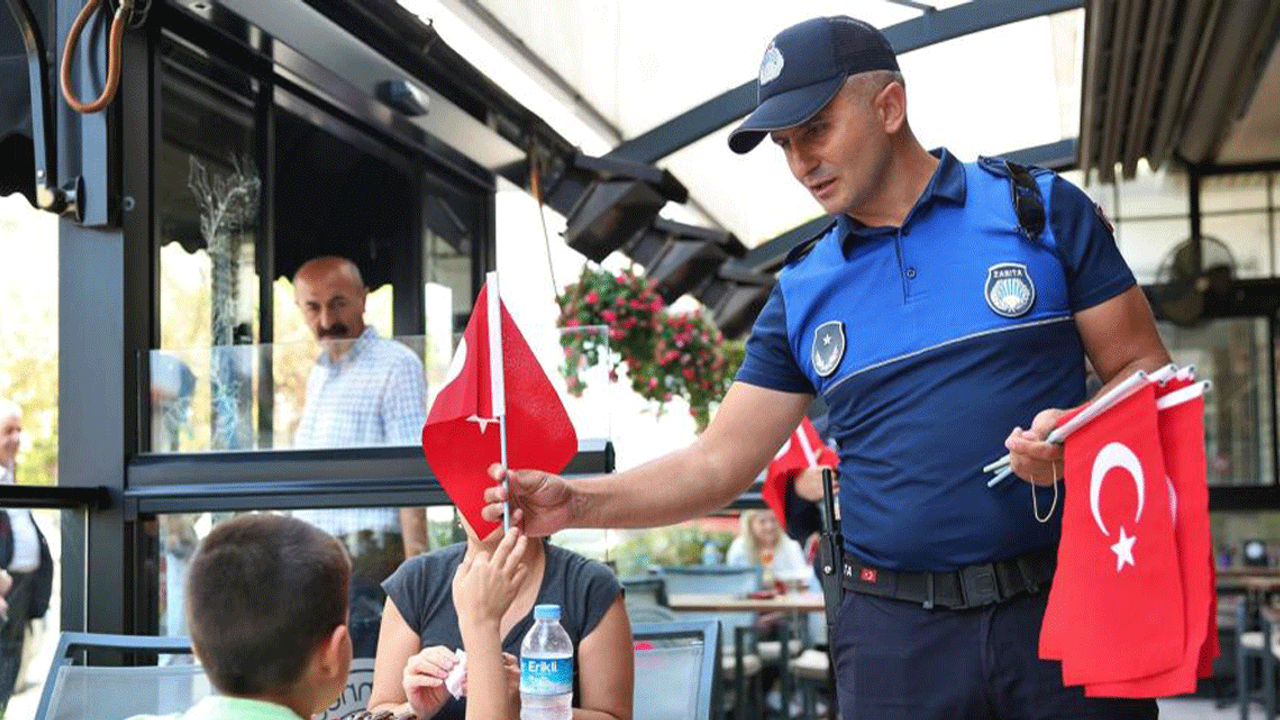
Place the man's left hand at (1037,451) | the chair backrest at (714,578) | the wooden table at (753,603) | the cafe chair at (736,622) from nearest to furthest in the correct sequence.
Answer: the man's left hand at (1037,451) < the cafe chair at (736,622) < the wooden table at (753,603) < the chair backrest at (714,578)

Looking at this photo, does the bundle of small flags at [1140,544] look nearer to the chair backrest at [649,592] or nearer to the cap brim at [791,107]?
the cap brim at [791,107]

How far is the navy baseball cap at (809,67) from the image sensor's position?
7.86 ft

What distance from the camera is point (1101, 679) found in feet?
6.77

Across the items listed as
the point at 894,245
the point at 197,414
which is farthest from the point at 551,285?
the point at 894,245

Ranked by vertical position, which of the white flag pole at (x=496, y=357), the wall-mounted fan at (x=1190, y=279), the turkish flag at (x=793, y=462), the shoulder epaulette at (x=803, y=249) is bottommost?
the turkish flag at (x=793, y=462)

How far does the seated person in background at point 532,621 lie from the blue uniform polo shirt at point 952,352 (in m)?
0.83

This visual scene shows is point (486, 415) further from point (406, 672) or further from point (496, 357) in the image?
point (406, 672)

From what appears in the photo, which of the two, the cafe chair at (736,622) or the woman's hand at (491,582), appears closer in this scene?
the woman's hand at (491,582)

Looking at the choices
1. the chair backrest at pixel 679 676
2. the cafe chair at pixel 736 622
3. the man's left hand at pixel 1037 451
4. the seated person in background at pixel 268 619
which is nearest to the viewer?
the seated person in background at pixel 268 619

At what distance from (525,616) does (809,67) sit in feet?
4.25

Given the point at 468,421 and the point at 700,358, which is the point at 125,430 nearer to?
the point at 468,421

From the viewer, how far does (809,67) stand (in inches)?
95.5

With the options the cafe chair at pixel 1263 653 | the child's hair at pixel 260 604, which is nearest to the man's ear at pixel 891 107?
the child's hair at pixel 260 604

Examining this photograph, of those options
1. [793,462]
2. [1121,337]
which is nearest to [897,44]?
[793,462]
